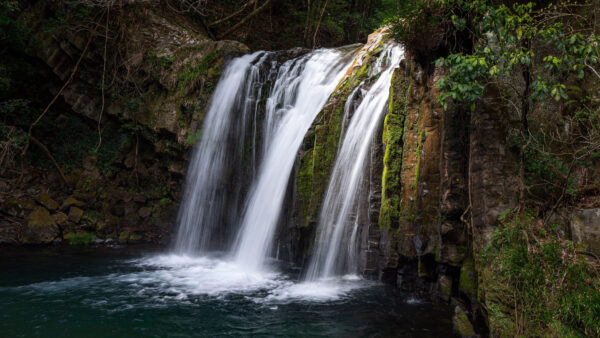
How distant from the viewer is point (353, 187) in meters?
6.23

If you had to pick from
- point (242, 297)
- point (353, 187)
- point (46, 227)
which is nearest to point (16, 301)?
point (242, 297)

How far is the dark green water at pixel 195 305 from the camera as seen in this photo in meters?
4.50

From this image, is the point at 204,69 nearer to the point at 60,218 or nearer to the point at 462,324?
the point at 60,218

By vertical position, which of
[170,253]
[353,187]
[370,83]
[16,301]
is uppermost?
[370,83]

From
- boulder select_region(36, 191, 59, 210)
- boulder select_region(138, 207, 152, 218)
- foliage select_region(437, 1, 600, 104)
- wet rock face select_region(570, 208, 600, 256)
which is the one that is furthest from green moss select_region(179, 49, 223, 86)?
wet rock face select_region(570, 208, 600, 256)

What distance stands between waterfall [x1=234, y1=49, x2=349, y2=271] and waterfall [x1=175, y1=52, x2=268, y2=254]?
76 centimetres

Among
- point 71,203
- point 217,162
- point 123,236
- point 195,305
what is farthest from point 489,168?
point 71,203

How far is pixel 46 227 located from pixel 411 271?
9.51 metres

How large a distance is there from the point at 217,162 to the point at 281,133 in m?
2.18

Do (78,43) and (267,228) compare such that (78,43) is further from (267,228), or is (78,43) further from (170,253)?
(267,228)

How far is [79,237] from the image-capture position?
9891 mm

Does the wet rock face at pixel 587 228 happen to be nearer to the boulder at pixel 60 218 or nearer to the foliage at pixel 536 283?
the foliage at pixel 536 283

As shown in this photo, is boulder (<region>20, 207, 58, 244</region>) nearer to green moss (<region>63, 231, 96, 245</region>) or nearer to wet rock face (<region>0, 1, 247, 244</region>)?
wet rock face (<region>0, 1, 247, 244</region>)

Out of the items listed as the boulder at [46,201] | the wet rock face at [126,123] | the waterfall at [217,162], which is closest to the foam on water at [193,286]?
the waterfall at [217,162]
